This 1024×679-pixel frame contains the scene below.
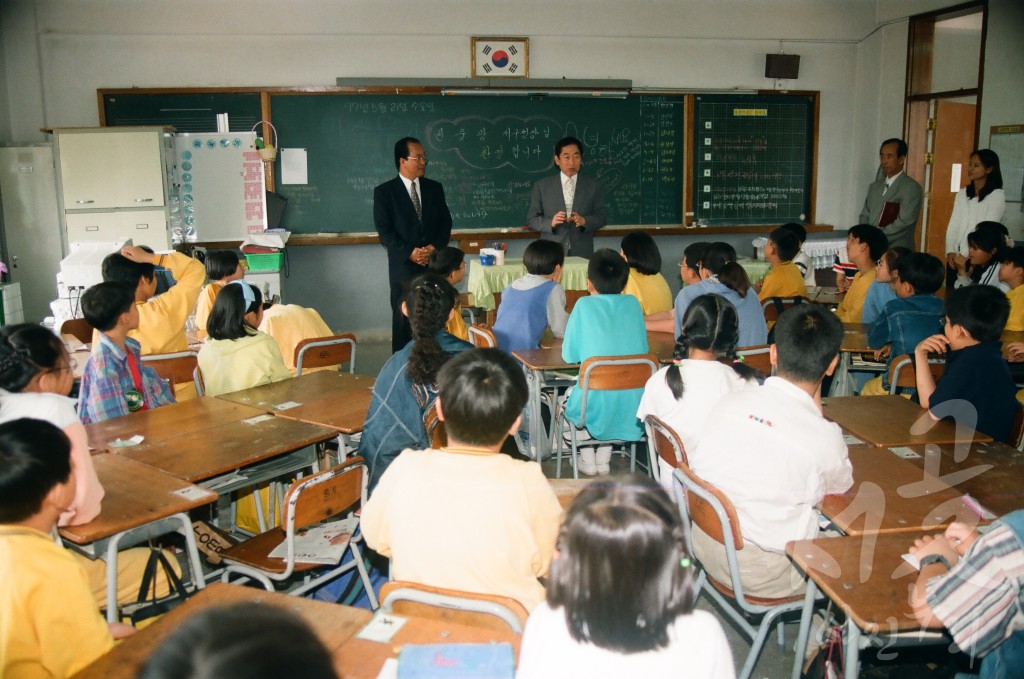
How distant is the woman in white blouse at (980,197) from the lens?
5500 millimetres

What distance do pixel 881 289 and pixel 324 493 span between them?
3.25m

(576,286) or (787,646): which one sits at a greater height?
(576,286)

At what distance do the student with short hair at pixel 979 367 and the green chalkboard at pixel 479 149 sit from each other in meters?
4.49

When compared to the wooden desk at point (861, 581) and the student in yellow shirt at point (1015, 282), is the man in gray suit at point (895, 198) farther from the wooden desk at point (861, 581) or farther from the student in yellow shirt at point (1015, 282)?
the wooden desk at point (861, 581)

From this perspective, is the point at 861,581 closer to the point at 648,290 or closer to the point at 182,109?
the point at 648,290

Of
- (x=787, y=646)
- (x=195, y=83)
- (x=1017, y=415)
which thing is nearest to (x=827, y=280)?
(x=1017, y=415)

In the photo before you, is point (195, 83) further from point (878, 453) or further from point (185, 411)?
point (878, 453)

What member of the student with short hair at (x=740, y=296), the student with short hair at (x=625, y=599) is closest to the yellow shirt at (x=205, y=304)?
the student with short hair at (x=740, y=296)

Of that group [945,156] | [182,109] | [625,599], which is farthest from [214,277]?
[945,156]

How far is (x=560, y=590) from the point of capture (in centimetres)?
111

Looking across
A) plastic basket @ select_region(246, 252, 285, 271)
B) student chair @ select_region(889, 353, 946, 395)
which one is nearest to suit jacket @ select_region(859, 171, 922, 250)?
student chair @ select_region(889, 353, 946, 395)

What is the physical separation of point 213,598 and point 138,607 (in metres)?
0.73

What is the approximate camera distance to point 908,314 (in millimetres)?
3578

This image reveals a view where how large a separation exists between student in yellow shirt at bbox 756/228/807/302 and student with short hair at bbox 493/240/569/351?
1494mm
